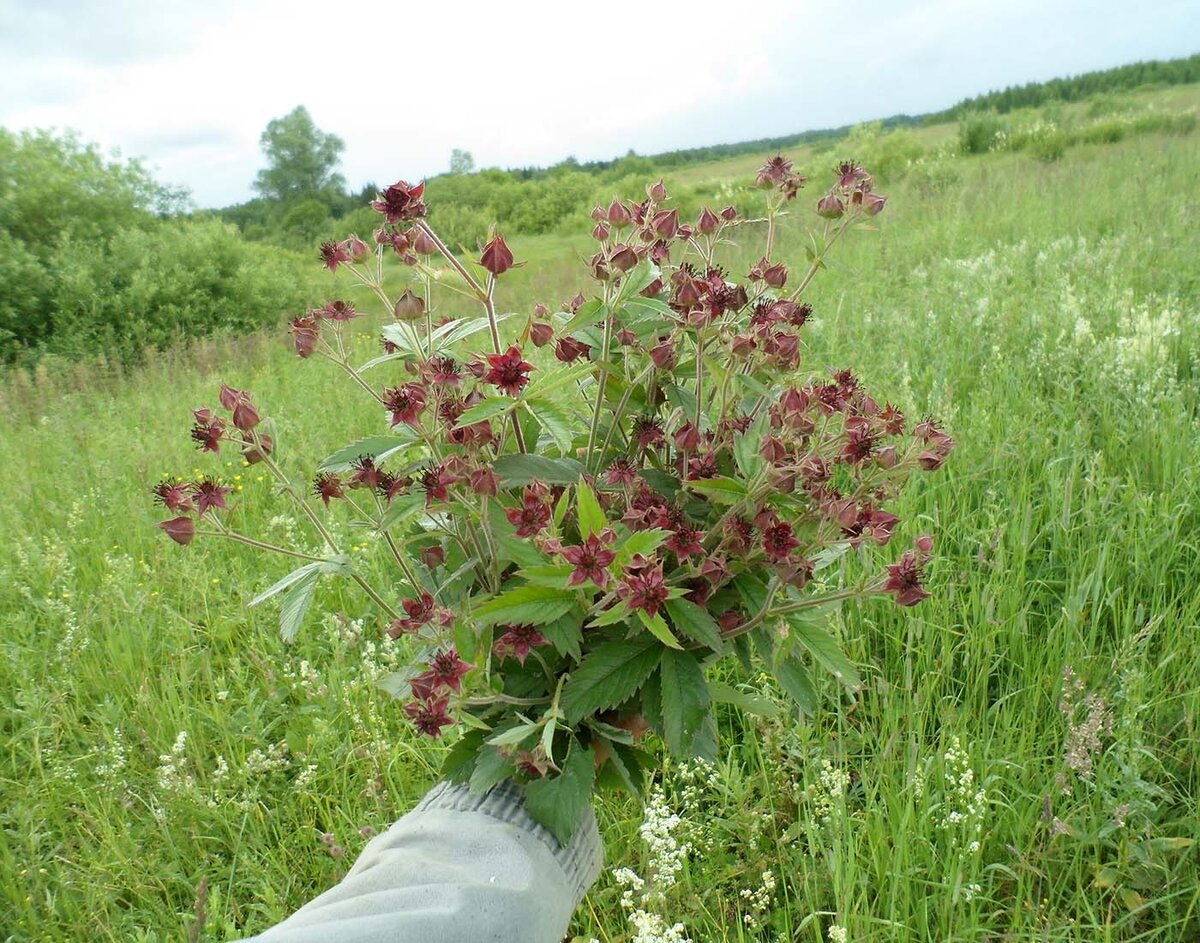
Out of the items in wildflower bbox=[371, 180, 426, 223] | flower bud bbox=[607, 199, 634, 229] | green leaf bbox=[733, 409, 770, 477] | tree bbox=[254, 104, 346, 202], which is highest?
tree bbox=[254, 104, 346, 202]

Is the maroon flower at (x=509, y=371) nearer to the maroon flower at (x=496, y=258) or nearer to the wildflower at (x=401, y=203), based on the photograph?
the maroon flower at (x=496, y=258)

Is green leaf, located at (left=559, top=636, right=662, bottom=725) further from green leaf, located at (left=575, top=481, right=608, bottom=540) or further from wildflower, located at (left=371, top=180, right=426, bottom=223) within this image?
wildflower, located at (left=371, top=180, right=426, bottom=223)

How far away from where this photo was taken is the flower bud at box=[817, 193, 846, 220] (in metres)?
1.07

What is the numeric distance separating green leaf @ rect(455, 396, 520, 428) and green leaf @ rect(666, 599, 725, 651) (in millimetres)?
283

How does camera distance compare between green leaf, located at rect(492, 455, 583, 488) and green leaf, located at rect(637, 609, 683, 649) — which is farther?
green leaf, located at rect(492, 455, 583, 488)

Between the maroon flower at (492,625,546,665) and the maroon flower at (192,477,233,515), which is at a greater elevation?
the maroon flower at (192,477,233,515)

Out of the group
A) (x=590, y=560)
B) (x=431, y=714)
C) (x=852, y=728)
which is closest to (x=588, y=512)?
(x=590, y=560)

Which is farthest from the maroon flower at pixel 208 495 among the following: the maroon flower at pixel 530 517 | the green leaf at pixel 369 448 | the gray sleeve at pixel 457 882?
the gray sleeve at pixel 457 882

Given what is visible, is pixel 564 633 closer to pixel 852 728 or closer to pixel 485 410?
pixel 485 410

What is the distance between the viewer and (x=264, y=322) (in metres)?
13.9

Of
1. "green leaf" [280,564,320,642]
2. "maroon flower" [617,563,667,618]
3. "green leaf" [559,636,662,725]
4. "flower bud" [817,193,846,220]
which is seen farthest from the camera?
"flower bud" [817,193,846,220]

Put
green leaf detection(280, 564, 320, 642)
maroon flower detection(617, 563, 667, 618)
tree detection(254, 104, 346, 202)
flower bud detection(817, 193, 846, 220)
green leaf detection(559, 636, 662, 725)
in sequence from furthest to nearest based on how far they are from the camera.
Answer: tree detection(254, 104, 346, 202), flower bud detection(817, 193, 846, 220), green leaf detection(280, 564, 320, 642), green leaf detection(559, 636, 662, 725), maroon flower detection(617, 563, 667, 618)

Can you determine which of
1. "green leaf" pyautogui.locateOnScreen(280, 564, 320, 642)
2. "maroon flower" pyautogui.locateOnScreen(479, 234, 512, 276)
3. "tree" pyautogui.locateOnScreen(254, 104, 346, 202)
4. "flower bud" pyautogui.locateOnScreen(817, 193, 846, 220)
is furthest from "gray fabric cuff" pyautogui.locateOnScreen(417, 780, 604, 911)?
"tree" pyautogui.locateOnScreen(254, 104, 346, 202)

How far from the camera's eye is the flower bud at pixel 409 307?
2.93 feet
